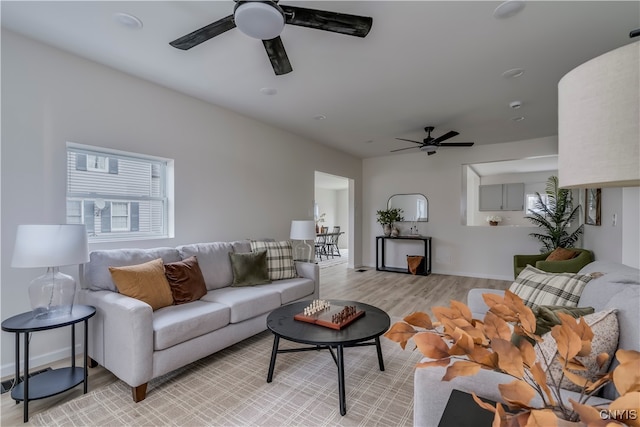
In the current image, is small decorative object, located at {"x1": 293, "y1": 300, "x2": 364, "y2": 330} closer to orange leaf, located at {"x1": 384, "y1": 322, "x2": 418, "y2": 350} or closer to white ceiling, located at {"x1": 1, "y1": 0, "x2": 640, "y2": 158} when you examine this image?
orange leaf, located at {"x1": 384, "y1": 322, "x2": 418, "y2": 350}

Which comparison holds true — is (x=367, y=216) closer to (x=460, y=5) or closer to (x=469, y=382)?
(x=460, y=5)

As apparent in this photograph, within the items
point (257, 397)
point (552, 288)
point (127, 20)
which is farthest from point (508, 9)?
point (257, 397)

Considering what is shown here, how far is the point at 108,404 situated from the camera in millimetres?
1972

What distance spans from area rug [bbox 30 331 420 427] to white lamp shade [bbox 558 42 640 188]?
185cm

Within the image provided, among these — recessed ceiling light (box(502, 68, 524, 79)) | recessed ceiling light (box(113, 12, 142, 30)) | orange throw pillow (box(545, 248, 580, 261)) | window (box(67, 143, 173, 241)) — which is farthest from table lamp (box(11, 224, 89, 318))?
orange throw pillow (box(545, 248, 580, 261))

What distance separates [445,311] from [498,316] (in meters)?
0.10

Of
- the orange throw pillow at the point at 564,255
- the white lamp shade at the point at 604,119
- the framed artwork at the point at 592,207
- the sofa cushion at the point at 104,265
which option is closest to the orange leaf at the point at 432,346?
the white lamp shade at the point at 604,119

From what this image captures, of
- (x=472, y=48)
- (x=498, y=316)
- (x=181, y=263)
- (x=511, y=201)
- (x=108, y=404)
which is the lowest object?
(x=108, y=404)

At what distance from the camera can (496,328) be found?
58cm

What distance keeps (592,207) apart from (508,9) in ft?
10.7

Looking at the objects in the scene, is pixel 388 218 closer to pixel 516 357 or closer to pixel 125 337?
pixel 125 337

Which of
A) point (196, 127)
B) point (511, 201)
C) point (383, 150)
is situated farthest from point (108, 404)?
point (511, 201)

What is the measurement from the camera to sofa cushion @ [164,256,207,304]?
2643 mm

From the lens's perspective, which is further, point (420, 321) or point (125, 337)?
point (125, 337)
